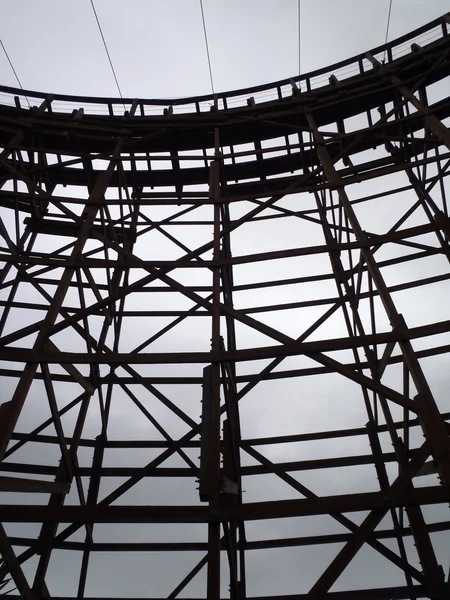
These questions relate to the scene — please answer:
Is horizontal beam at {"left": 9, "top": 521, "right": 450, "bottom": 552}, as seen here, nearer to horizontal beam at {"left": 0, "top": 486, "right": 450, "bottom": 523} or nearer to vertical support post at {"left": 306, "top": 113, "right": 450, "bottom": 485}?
horizontal beam at {"left": 0, "top": 486, "right": 450, "bottom": 523}

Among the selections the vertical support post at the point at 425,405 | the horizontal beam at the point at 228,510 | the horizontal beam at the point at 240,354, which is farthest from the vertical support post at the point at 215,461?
the vertical support post at the point at 425,405

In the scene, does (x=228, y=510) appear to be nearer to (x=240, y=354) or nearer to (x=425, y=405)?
(x=240, y=354)

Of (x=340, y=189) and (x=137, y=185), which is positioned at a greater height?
(x=137, y=185)

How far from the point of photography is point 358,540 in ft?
11.6

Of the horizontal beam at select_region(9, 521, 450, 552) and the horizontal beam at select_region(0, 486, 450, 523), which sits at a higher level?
the horizontal beam at select_region(9, 521, 450, 552)

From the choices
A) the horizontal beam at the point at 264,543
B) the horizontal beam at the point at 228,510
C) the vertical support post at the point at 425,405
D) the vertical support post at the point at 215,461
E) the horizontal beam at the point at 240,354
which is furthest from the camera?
the horizontal beam at the point at 264,543

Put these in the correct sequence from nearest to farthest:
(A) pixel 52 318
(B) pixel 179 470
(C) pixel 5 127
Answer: (A) pixel 52 318 → (B) pixel 179 470 → (C) pixel 5 127

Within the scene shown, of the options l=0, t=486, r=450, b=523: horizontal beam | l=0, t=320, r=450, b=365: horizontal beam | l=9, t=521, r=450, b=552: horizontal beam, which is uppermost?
l=0, t=320, r=450, b=365: horizontal beam

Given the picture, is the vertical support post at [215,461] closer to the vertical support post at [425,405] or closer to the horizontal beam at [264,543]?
the vertical support post at [425,405]

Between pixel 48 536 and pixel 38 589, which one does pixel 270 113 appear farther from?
pixel 38 589

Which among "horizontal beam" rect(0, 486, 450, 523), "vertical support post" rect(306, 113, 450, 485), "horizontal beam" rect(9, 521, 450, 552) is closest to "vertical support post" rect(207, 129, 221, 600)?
"horizontal beam" rect(0, 486, 450, 523)

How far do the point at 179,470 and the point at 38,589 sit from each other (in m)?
2.72

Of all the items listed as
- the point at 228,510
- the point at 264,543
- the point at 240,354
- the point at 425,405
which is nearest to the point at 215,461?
the point at 228,510

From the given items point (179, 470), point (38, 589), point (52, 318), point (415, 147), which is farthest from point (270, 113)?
point (38, 589)
